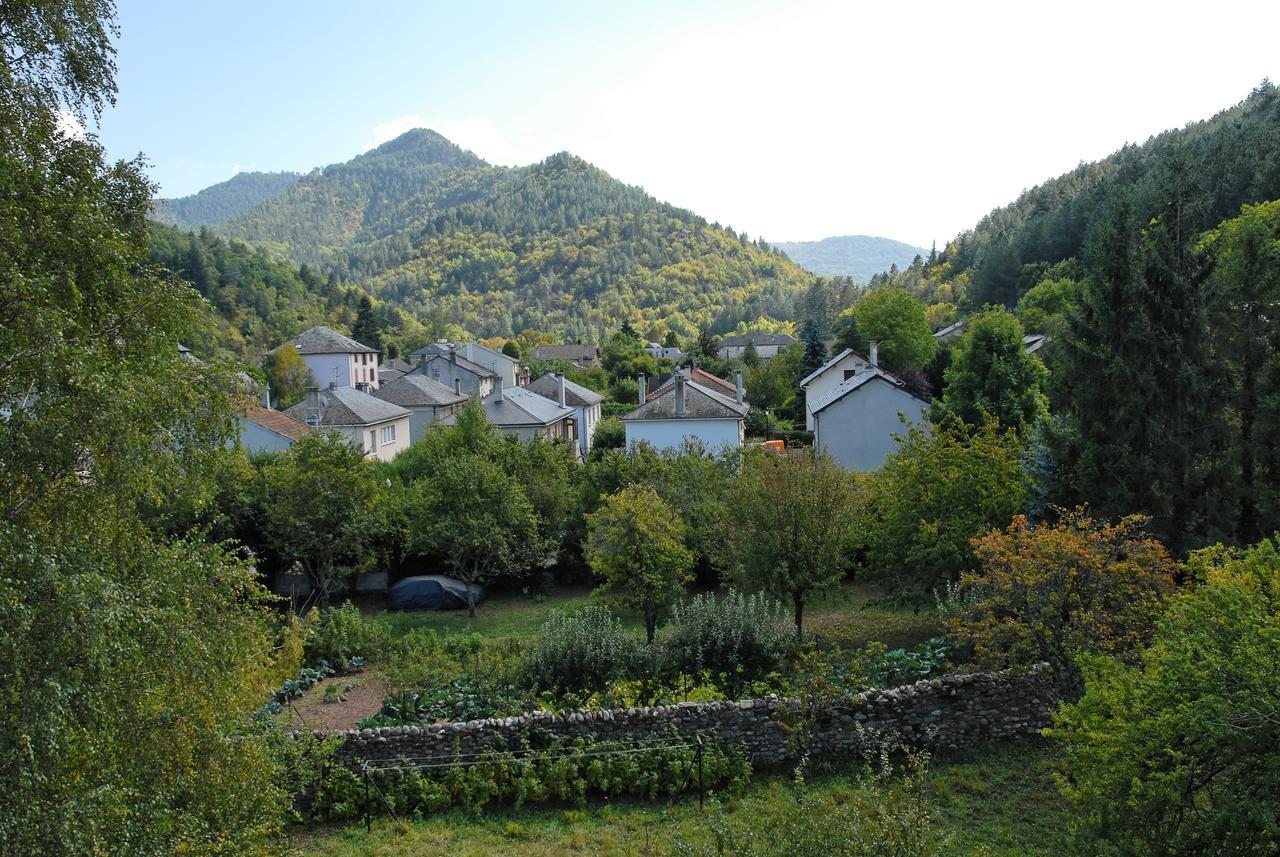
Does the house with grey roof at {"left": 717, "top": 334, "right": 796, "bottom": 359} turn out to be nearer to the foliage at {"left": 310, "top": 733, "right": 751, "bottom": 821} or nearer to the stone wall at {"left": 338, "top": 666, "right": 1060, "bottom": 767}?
the stone wall at {"left": 338, "top": 666, "right": 1060, "bottom": 767}

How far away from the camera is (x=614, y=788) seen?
12523mm

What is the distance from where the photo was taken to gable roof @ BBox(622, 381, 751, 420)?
38812 mm

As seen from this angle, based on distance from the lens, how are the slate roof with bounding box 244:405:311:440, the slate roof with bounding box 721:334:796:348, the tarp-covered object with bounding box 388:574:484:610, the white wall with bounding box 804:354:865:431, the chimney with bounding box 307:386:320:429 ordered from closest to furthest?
the tarp-covered object with bounding box 388:574:484:610, the slate roof with bounding box 244:405:311:440, the chimney with bounding box 307:386:320:429, the white wall with bounding box 804:354:865:431, the slate roof with bounding box 721:334:796:348

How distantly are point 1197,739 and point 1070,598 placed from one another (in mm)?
5874

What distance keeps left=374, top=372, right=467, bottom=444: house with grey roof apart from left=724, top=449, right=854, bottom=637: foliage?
33.5 metres

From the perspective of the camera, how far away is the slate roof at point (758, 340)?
10362cm

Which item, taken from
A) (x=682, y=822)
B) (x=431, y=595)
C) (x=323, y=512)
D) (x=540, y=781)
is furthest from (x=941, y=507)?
(x=323, y=512)

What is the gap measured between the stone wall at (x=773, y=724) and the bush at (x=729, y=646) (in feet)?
6.75

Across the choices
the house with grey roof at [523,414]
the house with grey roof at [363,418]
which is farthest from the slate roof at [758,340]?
the house with grey roof at [363,418]

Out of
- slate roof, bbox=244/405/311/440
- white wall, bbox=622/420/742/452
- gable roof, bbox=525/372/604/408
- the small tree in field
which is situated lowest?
the small tree in field

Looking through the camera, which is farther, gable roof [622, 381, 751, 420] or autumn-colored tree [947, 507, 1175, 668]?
gable roof [622, 381, 751, 420]

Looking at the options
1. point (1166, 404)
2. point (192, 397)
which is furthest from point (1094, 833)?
point (1166, 404)

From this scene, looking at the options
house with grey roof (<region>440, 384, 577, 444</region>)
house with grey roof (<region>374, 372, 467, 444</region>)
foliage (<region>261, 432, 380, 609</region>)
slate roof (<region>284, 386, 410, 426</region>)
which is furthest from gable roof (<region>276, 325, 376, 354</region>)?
foliage (<region>261, 432, 380, 609</region>)

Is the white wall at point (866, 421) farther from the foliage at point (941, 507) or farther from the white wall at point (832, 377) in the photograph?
the foliage at point (941, 507)
